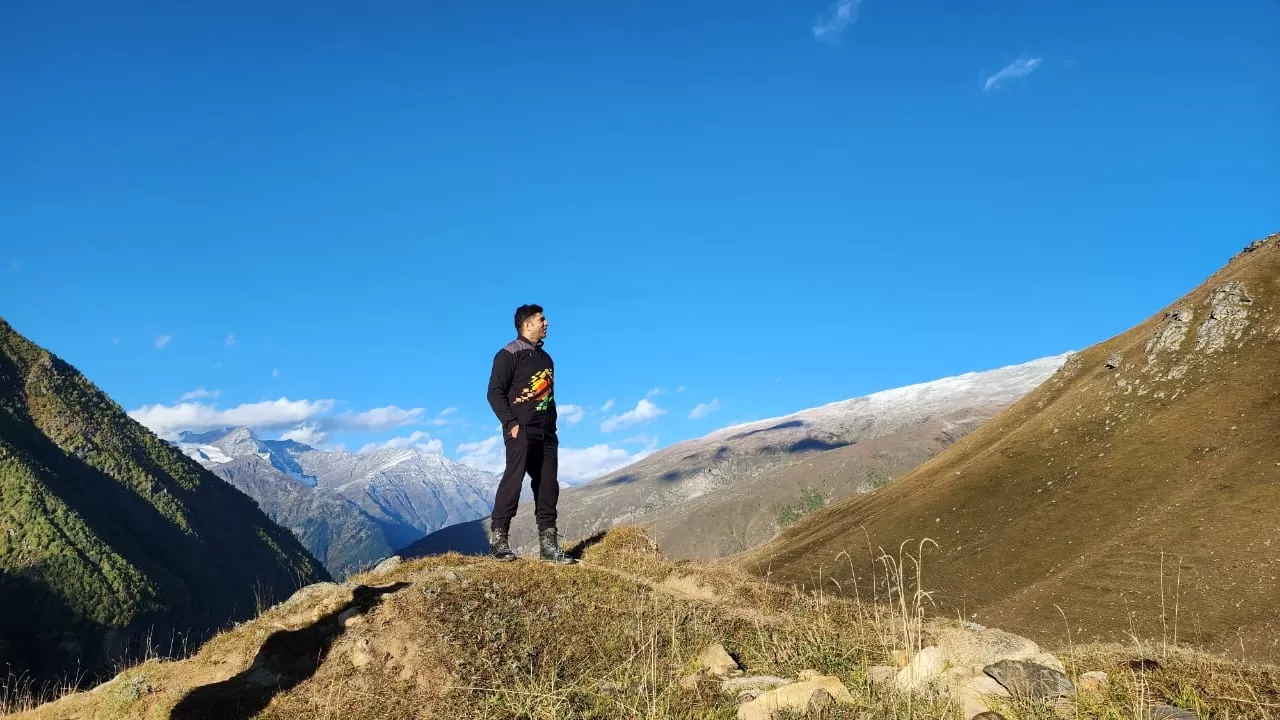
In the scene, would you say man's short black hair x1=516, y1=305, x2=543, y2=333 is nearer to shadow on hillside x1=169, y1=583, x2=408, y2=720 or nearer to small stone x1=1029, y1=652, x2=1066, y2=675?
shadow on hillside x1=169, y1=583, x2=408, y2=720

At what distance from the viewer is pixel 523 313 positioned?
13133mm

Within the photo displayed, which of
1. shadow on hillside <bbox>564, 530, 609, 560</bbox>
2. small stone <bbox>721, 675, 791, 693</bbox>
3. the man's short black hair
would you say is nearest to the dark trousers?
shadow on hillside <bbox>564, 530, 609, 560</bbox>

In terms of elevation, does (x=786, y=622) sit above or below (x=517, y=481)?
below

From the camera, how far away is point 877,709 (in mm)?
6488

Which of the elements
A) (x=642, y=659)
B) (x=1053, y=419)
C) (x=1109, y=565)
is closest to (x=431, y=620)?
(x=642, y=659)

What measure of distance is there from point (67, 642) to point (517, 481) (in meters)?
206

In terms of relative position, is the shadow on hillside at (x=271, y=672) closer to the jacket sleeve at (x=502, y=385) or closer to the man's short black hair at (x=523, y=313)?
the jacket sleeve at (x=502, y=385)

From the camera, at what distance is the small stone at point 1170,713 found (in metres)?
6.02

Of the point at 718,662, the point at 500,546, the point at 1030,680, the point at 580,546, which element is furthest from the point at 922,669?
the point at 580,546

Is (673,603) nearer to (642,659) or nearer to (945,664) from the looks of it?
(642,659)

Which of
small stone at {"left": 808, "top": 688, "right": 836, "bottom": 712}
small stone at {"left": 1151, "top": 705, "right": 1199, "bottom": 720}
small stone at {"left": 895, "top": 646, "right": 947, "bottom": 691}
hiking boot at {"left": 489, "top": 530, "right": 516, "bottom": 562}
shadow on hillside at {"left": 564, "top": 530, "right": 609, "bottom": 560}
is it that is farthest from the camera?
shadow on hillside at {"left": 564, "top": 530, "right": 609, "bottom": 560}

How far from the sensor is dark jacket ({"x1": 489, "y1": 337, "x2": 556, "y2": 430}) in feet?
41.6

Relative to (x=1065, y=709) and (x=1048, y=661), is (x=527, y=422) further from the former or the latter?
(x=1065, y=709)

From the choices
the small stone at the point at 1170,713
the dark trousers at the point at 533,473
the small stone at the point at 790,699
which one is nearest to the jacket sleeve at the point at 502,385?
the dark trousers at the point at 533,473
